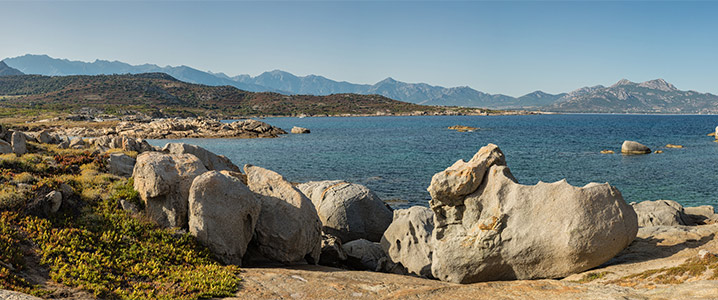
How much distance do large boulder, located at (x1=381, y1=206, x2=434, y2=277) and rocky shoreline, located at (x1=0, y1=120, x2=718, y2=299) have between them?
0.05 metres

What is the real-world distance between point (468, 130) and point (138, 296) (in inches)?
5433

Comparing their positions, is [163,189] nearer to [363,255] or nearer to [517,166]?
[363,255]

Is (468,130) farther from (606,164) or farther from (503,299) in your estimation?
(503,299)

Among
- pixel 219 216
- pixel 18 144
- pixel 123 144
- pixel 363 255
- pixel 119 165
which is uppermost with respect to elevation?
pixel 18 144

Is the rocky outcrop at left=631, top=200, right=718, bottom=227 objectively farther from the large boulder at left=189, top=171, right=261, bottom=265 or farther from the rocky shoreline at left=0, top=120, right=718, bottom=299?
the large boulder at left=189, top=171, right=261, bottom=265

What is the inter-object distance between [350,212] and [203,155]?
409 inches

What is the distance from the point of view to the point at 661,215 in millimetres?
24891

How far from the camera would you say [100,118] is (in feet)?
505

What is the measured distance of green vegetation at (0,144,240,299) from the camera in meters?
13.2

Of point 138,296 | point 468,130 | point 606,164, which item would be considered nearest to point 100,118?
point 468,130

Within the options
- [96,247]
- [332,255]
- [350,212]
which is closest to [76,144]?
[96,247]

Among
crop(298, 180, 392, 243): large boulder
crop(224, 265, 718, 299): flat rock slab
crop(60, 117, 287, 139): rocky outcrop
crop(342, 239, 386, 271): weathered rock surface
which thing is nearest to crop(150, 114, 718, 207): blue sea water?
crop(298, 180, 392, 243): large boulder

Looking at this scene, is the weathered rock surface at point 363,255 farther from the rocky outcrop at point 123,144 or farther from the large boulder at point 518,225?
the rocky outcrop at point 123,144

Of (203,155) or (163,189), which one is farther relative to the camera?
(203,155)
